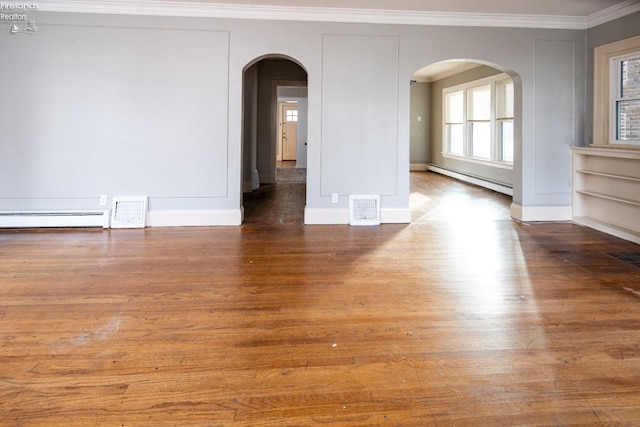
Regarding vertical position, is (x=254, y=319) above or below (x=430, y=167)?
below

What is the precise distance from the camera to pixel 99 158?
204 inches

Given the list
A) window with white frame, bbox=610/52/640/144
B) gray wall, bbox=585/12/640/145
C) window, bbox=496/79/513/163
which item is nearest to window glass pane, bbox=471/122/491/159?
window, bbox=496/79/513/163

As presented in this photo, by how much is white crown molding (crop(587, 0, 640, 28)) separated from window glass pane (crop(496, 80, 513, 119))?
303 centimetres

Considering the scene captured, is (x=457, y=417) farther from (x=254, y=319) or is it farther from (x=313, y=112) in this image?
(x=313, y=112)

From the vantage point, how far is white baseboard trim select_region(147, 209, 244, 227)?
5309 mm

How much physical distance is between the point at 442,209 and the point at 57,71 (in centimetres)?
518

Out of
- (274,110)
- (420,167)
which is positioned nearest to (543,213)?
(274,110)

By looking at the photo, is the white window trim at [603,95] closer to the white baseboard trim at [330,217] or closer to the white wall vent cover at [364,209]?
the white baseboard trim at [330,217]

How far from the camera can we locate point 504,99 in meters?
8.72

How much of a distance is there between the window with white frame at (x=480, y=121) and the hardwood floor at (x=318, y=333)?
4756mm

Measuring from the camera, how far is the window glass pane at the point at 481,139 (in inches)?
375

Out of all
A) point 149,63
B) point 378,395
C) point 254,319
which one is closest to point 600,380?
point 378,395

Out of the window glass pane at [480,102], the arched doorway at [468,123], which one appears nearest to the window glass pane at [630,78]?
the arched doorway at [468,123]

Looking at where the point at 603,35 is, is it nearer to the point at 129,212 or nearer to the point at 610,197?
the point at 610,197
